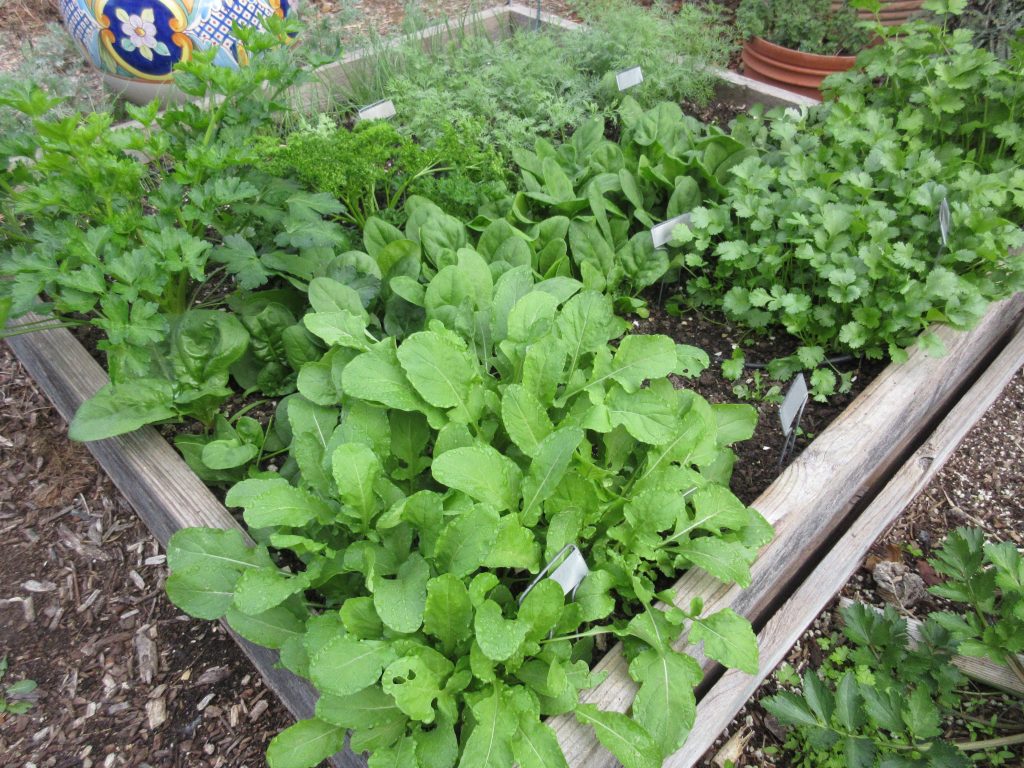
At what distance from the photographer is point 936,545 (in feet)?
6.25

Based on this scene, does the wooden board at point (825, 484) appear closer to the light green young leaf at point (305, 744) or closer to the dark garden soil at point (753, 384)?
the dark garden soil at point (753, 384)

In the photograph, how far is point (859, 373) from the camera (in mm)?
1922

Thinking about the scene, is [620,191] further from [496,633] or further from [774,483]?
[496,633]

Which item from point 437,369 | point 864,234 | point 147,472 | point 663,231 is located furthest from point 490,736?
point 864,234

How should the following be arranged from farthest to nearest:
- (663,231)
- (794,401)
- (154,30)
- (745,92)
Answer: (745,92) → (154,30) → (663,231) → (794,401)

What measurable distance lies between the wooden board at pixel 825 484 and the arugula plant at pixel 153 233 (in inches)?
42.6

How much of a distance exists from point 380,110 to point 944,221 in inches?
67.4

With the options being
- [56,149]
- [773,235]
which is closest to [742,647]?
[773,235]

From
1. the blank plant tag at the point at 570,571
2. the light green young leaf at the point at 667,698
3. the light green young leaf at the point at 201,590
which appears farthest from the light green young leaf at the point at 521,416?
the light green young leaf at the point at 201,590

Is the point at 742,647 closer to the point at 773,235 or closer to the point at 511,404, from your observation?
the point at 511,404

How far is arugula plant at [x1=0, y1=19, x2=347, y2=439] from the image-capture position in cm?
134

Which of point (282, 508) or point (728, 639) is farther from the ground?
point (282, 508)

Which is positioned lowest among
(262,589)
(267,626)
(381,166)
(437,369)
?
(267,626)

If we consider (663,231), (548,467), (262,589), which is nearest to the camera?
Result: (262,589)
